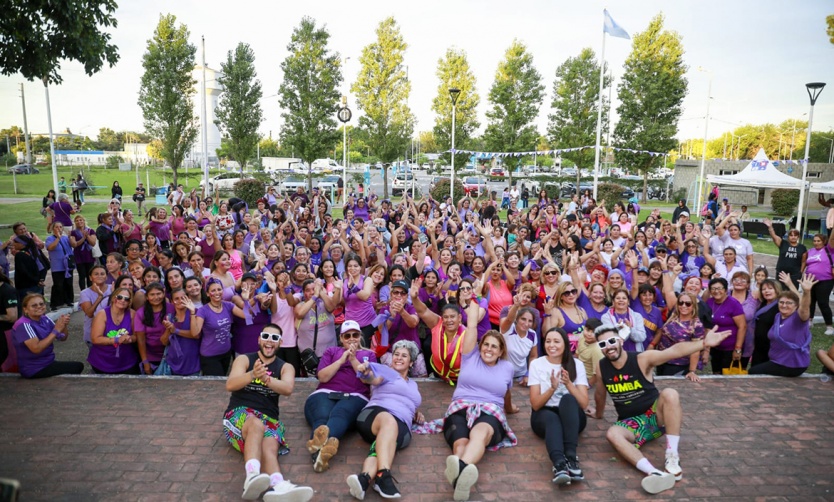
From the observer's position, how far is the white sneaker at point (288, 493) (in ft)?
13.1

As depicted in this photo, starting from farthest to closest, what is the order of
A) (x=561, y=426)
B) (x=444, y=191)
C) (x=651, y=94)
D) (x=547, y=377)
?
(x=651, y=94), (x=444, y=191), (x=547, y=377), (x=561, y=426)

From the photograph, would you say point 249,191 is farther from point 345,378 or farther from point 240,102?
point 345,378

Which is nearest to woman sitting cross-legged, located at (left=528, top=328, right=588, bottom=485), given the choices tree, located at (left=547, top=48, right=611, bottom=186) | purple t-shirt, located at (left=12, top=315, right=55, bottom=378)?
purple t-shirt, located at (left=12, top=315, right=55, bottom=378)

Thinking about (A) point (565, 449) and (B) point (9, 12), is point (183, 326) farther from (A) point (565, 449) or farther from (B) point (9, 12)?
(B) point (9, 12)

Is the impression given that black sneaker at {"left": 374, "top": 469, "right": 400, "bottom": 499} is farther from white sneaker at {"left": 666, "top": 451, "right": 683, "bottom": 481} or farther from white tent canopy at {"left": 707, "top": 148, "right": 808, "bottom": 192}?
white tent canopy at {"left": 707, "top": 148, "right": 808, "bottom": 192}

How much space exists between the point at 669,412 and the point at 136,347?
19.7ft

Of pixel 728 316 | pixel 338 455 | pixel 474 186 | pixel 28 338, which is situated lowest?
pixel 338 455

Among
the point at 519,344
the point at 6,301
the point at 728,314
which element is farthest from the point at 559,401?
the point at 6,301

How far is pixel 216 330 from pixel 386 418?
2.54 metres

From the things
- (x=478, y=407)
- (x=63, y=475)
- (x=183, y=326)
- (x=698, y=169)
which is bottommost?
(x=63, y=475)

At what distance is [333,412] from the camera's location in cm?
504

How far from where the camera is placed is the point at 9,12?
24.1 feet

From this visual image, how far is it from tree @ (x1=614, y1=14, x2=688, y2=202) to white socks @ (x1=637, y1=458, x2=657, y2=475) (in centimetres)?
3329

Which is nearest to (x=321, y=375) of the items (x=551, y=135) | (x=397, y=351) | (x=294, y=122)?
(x=397, y=351)
